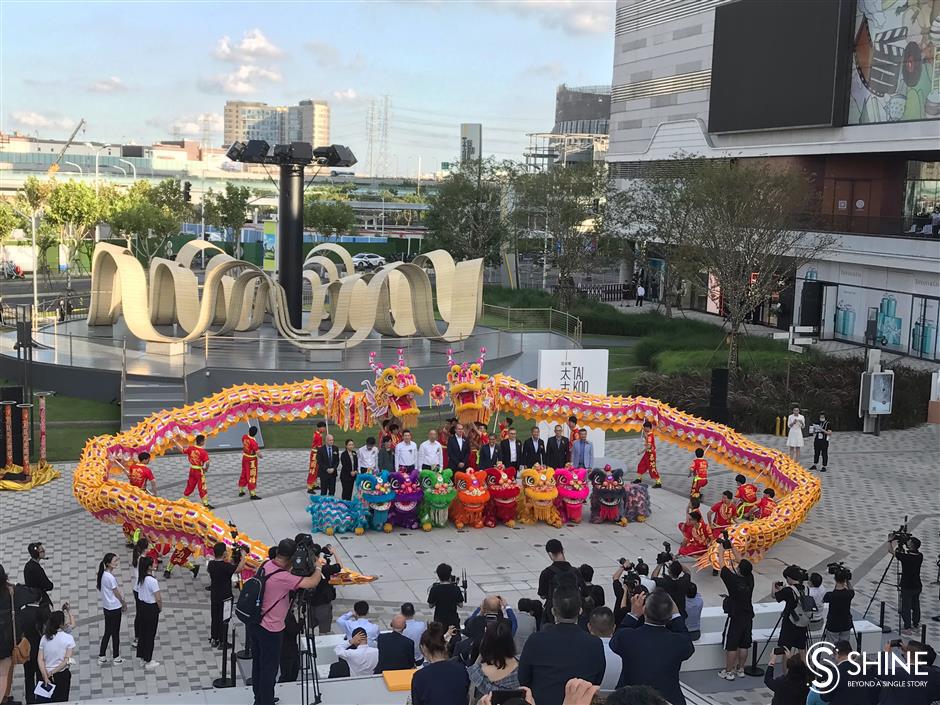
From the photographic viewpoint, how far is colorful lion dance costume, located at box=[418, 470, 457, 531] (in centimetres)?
1748

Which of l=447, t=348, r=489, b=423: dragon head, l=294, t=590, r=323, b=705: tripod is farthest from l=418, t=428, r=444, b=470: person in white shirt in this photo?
l=294, t=590, r=323, b=705: tripod

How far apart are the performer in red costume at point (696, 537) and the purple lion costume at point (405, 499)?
434 cm

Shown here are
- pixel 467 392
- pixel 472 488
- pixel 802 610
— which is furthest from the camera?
pixel 467 392

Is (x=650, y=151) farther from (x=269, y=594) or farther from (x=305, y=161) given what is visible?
(x=269, y=594)

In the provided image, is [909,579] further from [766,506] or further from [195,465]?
[195,465]

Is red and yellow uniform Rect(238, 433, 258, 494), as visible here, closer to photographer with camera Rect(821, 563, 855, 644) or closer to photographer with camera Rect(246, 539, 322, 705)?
photographer with camera Rect(246, 539, 322, 705)

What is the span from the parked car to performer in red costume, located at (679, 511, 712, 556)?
5286cm

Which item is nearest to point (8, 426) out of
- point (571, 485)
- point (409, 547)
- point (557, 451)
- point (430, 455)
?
point (430, 455)

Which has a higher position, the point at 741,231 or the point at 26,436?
the point at 741,231

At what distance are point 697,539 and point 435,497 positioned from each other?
4249mm

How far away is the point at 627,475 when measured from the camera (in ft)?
72.3

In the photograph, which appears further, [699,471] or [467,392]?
[467,392]

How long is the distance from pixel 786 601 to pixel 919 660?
2.50m

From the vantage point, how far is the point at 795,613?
1123 centimetres
